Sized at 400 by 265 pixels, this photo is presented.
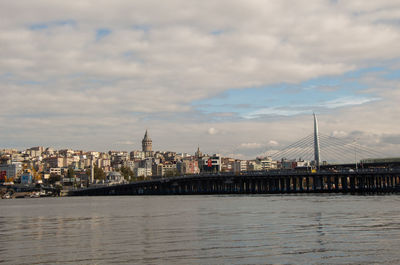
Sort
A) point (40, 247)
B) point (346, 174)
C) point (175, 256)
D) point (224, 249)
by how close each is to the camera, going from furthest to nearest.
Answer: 1. point (346, 174)
2. point (40, 247)
3. point (224, 249)
4. point (175, 256)

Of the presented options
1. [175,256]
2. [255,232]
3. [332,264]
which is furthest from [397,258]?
[255,232]

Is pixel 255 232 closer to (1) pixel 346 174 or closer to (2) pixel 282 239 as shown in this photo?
(2) pixel 282 239

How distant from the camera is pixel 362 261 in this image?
29125mm

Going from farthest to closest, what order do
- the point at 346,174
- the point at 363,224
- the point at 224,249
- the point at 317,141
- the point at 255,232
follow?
the point at 317,141, the point at 346,174, the point at 363,224, the point at 255,232, the point at 224,249

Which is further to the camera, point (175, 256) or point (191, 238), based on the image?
point (191, 238)

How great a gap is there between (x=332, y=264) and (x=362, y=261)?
1897mm

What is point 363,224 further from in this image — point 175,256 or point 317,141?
point 317,141

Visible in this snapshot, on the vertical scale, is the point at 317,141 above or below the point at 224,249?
above

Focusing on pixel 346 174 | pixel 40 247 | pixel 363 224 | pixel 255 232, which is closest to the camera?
pixel 40 247

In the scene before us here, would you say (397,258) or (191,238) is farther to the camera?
(191,238)

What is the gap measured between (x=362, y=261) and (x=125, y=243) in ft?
56.8

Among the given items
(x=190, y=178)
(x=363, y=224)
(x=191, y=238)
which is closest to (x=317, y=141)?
(x=190, y=178)

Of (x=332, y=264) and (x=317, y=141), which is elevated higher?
(x=317, y=141)

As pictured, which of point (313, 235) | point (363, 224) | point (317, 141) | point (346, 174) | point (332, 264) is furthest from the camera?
point (317, 141)
